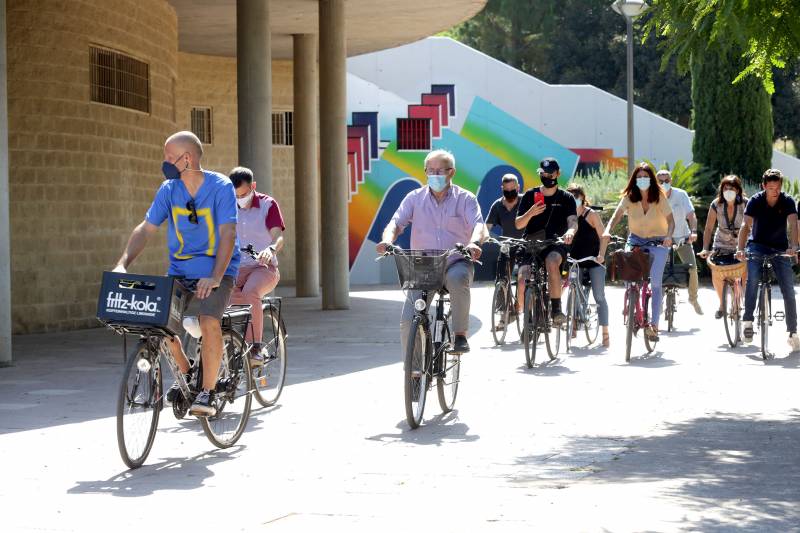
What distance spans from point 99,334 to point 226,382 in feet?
30.4

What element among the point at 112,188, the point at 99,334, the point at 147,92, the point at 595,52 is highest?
the point at 595,52

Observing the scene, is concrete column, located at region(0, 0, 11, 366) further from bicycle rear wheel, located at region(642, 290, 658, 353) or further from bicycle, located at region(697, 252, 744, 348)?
bicycle, located at region(697, 252, 744, 348)

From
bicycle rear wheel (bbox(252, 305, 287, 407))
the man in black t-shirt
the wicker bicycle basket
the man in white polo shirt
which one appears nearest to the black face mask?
the man in black t-shirt

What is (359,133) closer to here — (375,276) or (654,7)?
(375,276)

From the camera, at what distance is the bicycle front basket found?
9.48 meters

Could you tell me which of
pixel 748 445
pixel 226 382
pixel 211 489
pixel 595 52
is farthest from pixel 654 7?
pixel 595 52

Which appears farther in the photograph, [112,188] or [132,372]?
[112,188]

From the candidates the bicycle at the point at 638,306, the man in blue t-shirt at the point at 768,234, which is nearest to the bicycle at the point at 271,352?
the bicycle at the point at 638,306

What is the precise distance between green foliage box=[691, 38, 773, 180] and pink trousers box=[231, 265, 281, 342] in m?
21.7

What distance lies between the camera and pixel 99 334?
58.1 ft

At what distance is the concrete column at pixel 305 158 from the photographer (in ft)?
86.3

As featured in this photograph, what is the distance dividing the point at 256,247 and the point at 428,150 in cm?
2160

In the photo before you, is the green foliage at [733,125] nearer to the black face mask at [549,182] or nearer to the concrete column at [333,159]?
the concrete column at [333,159]

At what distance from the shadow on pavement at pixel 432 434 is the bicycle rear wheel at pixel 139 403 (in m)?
1.51
